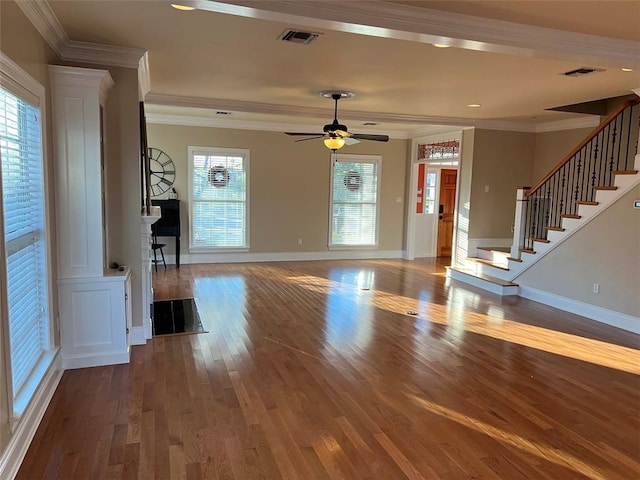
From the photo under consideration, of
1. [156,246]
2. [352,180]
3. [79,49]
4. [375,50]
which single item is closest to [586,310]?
[375,50]

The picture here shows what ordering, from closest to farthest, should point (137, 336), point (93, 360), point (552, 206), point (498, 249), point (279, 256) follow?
point (93, 360) → point (137, 336) → point (552, 206) → point (498, 249) → point (279, 256)

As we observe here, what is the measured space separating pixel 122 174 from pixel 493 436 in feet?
11.5

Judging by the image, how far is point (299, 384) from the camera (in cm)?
337

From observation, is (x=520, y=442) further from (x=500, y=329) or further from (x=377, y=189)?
(x=377, y=189)

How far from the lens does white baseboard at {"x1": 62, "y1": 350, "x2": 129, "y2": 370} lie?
3.52 metres

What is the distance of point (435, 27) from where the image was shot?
304 centimetres

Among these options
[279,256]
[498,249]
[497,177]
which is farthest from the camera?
[279,256]

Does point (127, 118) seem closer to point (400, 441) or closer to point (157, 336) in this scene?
point (157, 336)

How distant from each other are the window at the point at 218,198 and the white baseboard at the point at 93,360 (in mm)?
4802

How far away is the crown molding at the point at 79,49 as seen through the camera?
3.04 meters

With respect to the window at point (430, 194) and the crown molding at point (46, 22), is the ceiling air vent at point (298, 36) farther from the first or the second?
the window at point (430, 194)

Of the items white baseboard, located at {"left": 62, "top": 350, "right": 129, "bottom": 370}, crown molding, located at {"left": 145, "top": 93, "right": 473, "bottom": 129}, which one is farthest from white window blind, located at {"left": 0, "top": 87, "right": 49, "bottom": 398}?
crown molding, located at {"left": 145, "top": 93, "right": 473, "bottom": 129}

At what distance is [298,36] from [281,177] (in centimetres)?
527

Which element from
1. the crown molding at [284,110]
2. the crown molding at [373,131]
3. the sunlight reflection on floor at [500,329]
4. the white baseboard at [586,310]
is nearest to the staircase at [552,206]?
the white baseboard at [586,310]
